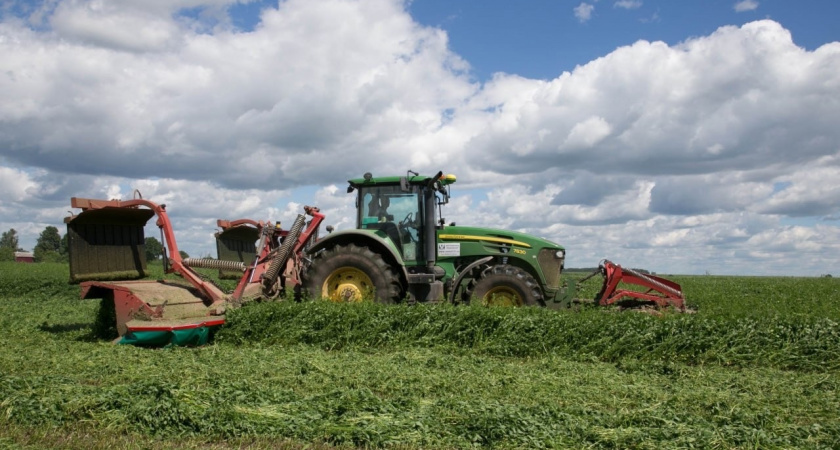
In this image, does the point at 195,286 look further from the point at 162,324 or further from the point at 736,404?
the point at 736,404

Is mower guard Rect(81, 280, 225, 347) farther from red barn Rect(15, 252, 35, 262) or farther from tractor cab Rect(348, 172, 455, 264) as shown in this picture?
red barn Rect(15, 252, 35, 262)

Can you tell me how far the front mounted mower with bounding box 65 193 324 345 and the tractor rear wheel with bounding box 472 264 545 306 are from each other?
267 cm

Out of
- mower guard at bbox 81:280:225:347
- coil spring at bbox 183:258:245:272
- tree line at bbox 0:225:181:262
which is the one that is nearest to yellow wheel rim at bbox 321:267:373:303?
coil spring at bbox 183:258:245:272

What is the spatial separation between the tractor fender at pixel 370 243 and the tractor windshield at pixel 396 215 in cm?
26

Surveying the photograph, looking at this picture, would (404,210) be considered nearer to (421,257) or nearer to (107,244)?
(421,257)

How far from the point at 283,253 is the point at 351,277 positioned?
1097mm

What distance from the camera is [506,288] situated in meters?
9.97

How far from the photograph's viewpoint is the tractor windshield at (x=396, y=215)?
33.2ft

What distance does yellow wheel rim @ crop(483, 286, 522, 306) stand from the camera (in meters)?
9.95

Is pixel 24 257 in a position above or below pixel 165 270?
above

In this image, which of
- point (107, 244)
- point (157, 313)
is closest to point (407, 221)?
point (157, 313)

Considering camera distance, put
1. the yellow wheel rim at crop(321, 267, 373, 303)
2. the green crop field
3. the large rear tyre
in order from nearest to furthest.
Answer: the green crop field → the large rear tyre → the yellow wheel rim at crop(321, 267, 373, 303)

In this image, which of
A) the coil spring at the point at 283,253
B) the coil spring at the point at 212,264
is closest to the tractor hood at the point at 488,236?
the coil spring at the point at 283,253

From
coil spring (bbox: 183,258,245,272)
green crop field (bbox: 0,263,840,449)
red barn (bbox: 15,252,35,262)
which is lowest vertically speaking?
green crop field (bbox: 0,263,840,449)
